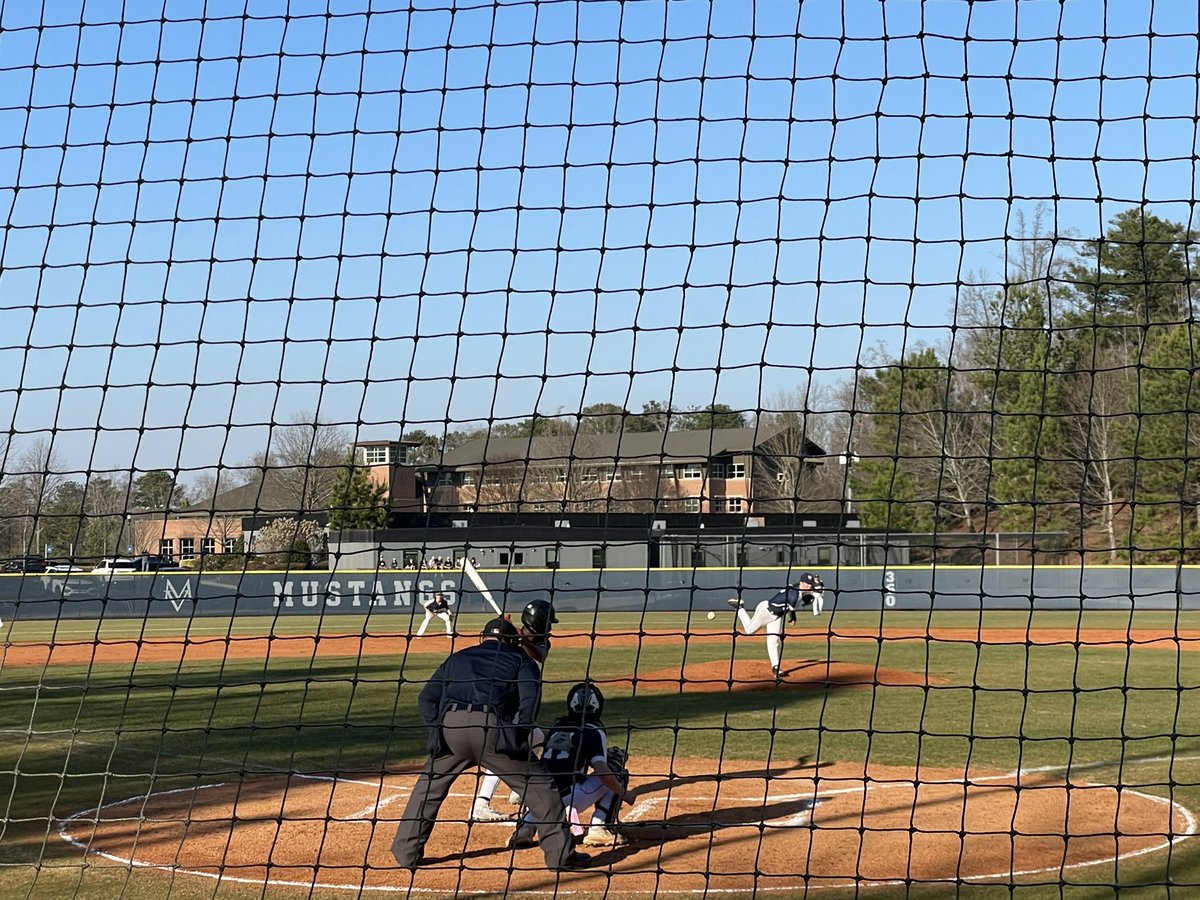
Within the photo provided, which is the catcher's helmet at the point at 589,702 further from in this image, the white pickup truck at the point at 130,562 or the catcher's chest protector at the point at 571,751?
the white pickup truck at the point at 130,562

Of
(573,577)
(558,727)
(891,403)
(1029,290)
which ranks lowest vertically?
(573,577)

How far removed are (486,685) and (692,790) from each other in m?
2.94

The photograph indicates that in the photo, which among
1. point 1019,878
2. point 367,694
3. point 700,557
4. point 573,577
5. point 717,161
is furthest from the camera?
point 700,557

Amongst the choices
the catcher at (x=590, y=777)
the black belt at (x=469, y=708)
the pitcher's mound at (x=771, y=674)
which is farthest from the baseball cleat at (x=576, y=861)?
the pitcher's mound at (x=771, y=674)

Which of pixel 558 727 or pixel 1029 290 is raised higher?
pixel 1029 290

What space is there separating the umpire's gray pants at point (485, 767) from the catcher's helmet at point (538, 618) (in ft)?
1.77

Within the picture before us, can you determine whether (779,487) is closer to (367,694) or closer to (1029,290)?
(1029,290)

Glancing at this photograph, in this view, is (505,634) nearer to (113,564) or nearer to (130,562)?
(113,564)

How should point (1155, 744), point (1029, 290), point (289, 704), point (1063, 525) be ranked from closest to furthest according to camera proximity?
1. point (1155, 744)
2. point (289, 704)
3. point (1029, 290)
4. point (1063, 525)

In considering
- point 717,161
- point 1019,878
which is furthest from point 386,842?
point 717,161

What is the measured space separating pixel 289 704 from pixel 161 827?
7.64m

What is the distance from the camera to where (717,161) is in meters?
6.35

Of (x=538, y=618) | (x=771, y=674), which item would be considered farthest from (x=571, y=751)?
(x=771, y=674)

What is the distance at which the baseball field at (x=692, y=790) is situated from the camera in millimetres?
6727
